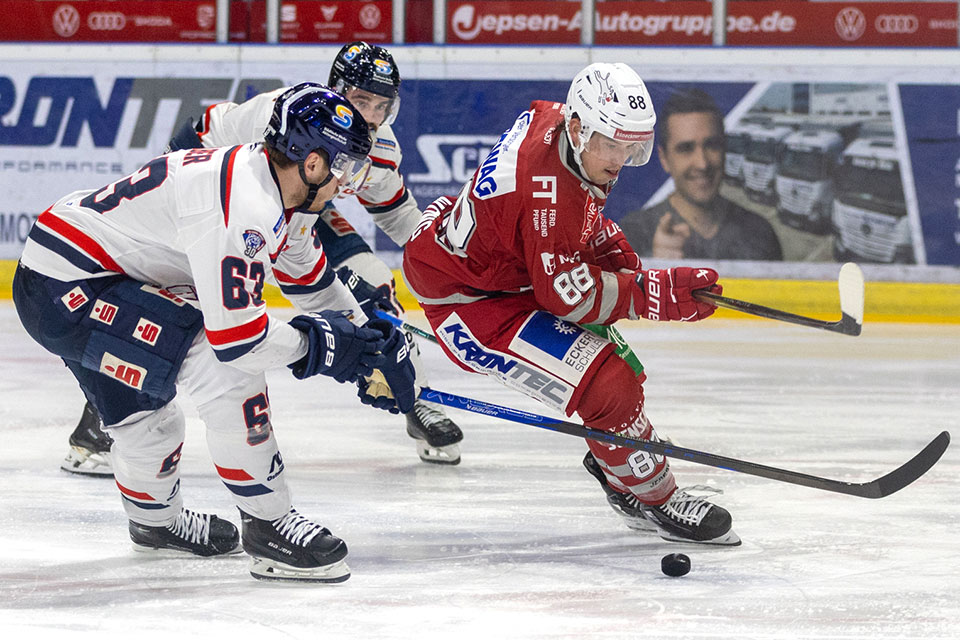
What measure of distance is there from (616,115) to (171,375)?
Result: 3.78ft

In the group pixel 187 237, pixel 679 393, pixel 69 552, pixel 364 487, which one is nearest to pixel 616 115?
pixel 187 237

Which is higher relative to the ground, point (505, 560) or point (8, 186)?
point (8, 186)

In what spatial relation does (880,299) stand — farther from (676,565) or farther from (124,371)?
(124,371)

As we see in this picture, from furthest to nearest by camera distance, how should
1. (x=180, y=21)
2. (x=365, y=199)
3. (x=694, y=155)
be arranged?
(x=180, y=21), (x=694, y=155), (x=365, y=199)

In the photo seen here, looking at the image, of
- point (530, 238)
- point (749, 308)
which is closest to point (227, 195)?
point (530, 238)

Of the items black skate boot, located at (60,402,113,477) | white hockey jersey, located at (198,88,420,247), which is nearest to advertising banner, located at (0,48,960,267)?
white hockey jersey, located at (198,88,420,247)

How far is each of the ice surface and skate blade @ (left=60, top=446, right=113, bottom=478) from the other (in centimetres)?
5

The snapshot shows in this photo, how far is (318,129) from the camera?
2.53 meters

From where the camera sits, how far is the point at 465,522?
3230 millimetres

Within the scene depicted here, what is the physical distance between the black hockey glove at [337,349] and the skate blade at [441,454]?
4.11 ft

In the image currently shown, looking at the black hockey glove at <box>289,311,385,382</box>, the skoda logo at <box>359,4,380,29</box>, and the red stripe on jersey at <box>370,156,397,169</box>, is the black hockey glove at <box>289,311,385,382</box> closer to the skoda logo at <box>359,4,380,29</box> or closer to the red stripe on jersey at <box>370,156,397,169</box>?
the red stripe on jersey at <box>370,156,397,169</box>

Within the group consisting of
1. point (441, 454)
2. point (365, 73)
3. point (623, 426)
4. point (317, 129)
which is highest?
point (365, 73)

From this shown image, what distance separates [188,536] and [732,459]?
130 centimetres

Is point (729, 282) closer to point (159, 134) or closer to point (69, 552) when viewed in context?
point (159, 134)
